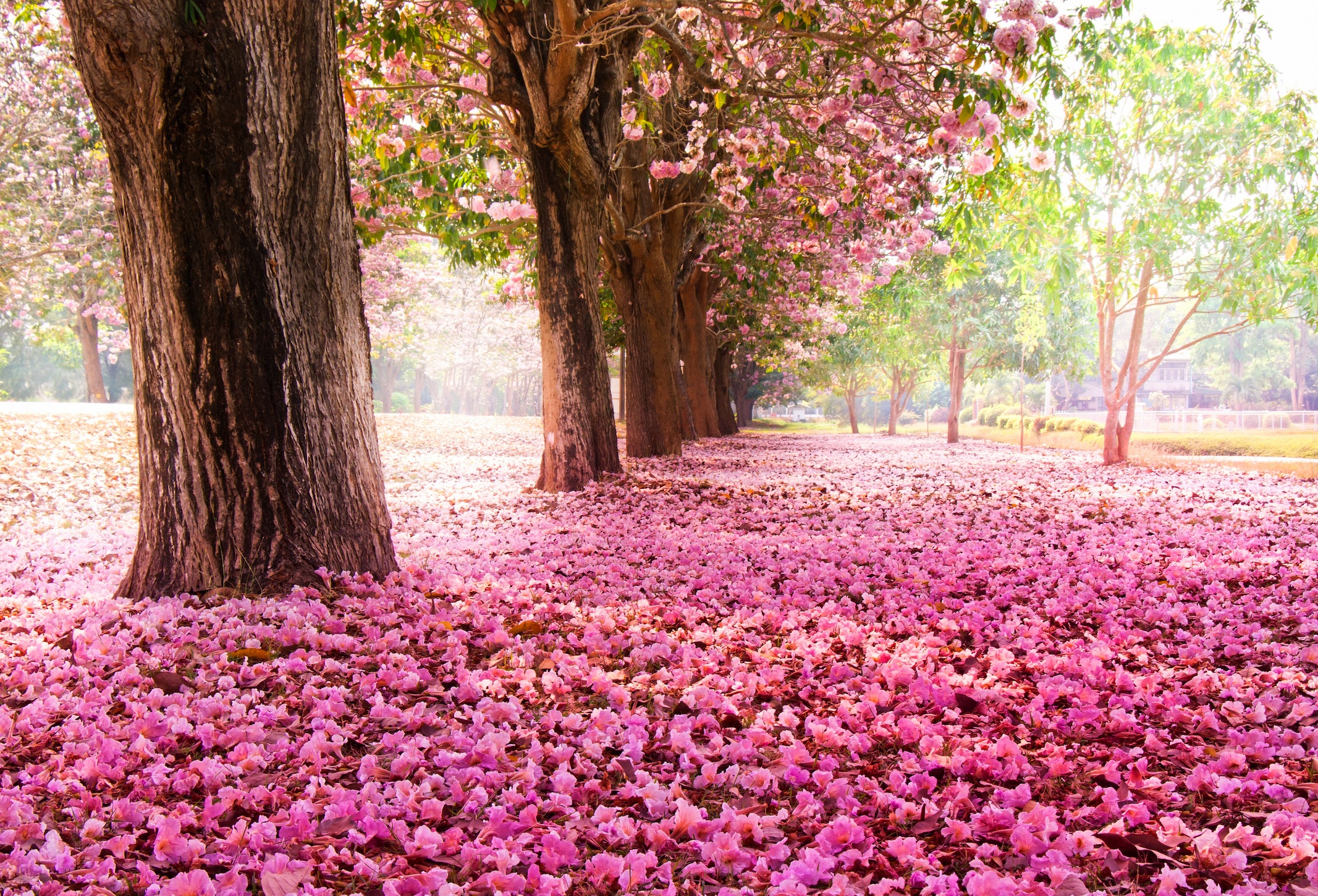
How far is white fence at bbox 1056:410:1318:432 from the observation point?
2411 centimetres

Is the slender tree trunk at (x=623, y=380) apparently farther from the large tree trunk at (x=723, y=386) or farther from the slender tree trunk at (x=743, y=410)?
the slender tree trunk at (x=743, y=410)

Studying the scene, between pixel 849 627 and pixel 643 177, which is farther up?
pixel 643 177

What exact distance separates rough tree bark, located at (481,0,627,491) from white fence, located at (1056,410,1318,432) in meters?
21.1

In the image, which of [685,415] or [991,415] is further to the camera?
[991,415]

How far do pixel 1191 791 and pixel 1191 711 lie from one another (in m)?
0.63

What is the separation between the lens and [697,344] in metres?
19.4

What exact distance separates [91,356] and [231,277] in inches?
1005

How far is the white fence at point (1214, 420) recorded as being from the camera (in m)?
24.1

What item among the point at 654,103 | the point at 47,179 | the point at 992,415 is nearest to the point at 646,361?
the point at 654,103

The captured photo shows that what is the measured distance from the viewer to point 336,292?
4176mm

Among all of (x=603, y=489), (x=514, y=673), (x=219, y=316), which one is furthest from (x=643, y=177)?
(x=514, y=673)

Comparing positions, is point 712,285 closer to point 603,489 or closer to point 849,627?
point 603,489

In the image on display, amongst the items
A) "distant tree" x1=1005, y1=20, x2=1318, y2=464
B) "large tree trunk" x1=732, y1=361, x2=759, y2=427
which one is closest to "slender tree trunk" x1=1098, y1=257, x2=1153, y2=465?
"distant tree" x1=1005, y1=20, x2=1318, y2=464

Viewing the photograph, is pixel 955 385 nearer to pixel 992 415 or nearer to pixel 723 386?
pixel 723 386
